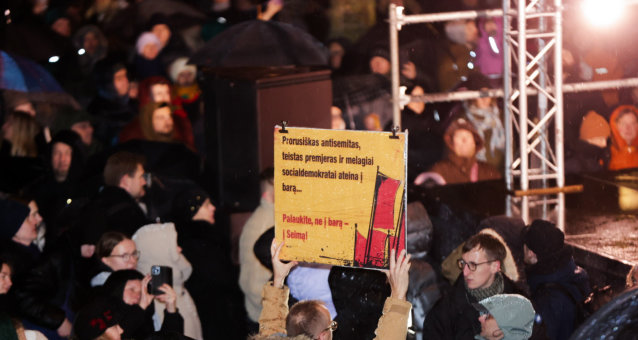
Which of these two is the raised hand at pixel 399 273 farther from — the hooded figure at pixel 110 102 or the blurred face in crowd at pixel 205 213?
the hooded figure at pixel 110 102

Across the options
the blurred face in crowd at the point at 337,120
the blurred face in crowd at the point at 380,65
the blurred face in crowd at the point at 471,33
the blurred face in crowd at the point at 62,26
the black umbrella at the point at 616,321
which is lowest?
the black umbrella at the point at 616,321

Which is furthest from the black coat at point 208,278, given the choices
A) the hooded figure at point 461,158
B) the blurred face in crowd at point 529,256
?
the hooded figure at point 461,158

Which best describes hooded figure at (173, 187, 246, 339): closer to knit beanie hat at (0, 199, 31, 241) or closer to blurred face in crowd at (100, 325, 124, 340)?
knit beanie hat at (0, 199, 31, 241)

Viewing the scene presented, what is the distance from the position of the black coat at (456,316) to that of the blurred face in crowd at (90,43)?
7597 millimetres

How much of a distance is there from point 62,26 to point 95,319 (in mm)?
7803

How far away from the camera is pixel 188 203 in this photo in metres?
7.89

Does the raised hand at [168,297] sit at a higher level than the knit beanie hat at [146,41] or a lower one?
lower

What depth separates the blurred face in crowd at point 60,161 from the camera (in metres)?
9.11

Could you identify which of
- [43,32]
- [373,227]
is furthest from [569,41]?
[373,227]

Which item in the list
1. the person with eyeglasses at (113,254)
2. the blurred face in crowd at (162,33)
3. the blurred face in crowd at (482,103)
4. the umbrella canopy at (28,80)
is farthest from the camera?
the blurred face in crowd at (162,33)

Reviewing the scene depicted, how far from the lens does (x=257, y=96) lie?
9.23 metres

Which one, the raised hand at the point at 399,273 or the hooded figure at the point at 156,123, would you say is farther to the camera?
the hooded figure at the point at 156,123

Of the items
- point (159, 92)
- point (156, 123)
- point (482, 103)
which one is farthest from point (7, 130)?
point (482, 103)

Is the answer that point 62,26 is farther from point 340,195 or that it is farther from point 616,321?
point 616,321
